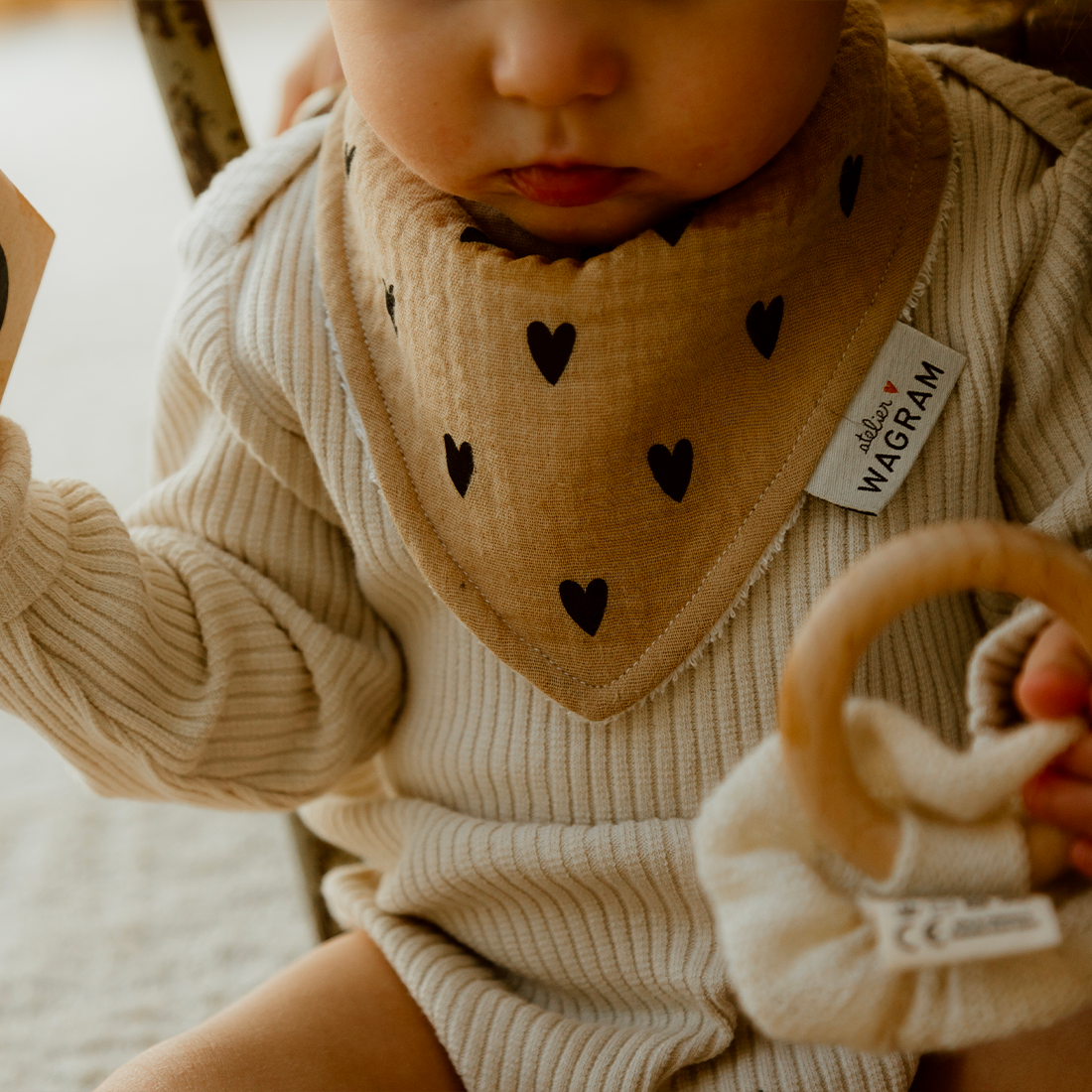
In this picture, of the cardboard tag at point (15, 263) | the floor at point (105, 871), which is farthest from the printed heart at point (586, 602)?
the floor at point (105, 871)

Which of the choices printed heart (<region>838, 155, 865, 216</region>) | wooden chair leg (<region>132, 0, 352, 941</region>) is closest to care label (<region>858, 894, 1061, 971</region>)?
printed heart (<region>838, 155, 865, 216</region>)

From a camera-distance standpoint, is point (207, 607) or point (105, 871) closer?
point (207, 607)

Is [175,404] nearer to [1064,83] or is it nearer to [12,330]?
[12,330]

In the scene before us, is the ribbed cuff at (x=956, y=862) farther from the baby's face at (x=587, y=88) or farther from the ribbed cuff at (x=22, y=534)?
the ribbed cuff at (x=22, y=534)

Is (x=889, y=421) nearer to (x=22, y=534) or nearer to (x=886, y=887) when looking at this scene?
(x=886, y=887)

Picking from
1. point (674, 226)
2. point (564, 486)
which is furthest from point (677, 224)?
point (564, 486)

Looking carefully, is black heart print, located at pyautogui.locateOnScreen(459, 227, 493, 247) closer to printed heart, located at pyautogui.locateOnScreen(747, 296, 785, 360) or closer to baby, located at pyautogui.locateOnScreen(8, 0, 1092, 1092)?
baby, located at pyautogui.locateOnScreen(8, 0, 1092, 1092)

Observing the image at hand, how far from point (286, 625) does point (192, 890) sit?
16.7 inches

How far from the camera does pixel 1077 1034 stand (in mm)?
434

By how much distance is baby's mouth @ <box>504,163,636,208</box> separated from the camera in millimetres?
412

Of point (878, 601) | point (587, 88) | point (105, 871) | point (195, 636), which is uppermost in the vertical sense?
point (587, 88)

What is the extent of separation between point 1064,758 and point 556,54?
0.87 feet

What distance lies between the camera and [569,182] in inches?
16.2

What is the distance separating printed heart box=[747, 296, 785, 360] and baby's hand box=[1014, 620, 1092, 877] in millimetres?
177
